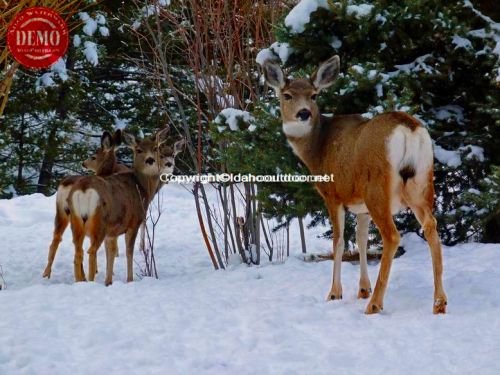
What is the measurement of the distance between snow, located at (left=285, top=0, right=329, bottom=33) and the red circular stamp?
276 centimetres

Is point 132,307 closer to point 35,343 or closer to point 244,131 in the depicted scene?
point 35,343

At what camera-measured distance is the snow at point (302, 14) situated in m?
6.65

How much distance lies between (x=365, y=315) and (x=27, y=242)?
25.0ft

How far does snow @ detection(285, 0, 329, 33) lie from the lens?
262 inches

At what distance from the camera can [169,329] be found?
4418mm

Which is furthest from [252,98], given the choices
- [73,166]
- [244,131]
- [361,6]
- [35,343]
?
[73,166]

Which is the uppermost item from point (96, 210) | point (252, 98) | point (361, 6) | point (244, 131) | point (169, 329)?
point (361, 6)

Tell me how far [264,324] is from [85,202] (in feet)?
11.7

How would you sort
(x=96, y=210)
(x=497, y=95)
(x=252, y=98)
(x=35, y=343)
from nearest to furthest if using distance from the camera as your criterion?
1. (x=35, y=343)
2. (x=497, y=95)
3. (x=96, y=210)
4. (x=252, y=98)

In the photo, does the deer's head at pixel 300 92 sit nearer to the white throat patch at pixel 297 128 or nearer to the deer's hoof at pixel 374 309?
the white throat patch at pixel 297 128

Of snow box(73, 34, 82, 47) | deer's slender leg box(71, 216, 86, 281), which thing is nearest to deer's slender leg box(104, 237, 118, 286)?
deer's slender leg box(71, 216, 86, 281)

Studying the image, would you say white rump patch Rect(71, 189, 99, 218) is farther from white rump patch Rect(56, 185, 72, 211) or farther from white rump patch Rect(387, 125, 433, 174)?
white rump patch Rect(387, 125, 433, 174)

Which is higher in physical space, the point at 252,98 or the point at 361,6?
the point at 361,6

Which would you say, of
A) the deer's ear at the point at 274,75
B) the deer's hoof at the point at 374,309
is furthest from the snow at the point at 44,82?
the deer's hoof at the point at 374,309
